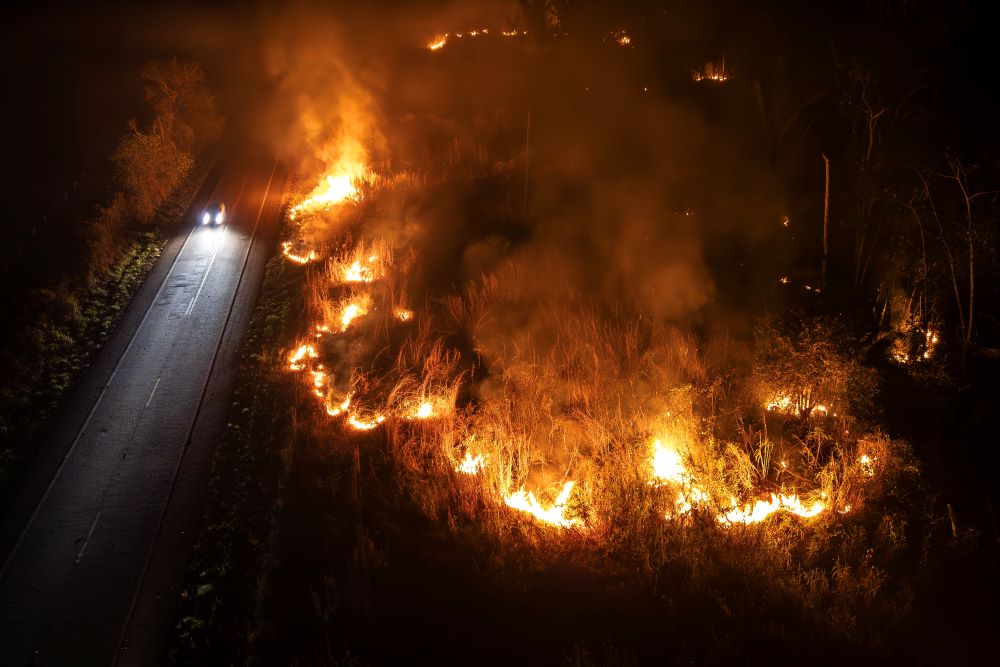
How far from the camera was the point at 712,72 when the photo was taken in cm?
1753

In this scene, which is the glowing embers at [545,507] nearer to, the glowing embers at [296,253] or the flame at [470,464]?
the flame at [470,464]

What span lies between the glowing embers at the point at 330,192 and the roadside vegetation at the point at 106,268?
4763 millimetres

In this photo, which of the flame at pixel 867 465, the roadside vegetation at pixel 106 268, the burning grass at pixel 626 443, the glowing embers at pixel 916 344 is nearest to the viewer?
the burning grass at pixel 626 443

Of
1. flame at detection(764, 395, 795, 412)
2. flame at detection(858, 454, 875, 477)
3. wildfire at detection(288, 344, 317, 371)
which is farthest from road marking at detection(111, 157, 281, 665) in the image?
flame at detection(858, 454, 875, 477)

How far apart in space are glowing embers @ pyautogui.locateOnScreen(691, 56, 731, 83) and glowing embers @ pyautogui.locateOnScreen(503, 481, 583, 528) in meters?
12.1

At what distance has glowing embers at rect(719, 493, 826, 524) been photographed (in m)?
10.7

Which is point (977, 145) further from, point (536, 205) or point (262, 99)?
point (262, 99)

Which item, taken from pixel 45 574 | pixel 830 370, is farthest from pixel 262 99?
pixel 830 370

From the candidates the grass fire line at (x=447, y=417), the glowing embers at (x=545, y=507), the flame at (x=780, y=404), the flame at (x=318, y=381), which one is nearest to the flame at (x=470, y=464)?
the grass fire line at (x=447, y=417)

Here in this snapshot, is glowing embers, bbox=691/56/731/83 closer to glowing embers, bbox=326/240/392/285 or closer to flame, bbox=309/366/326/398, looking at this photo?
glowing embers, bbox=326/240/392/285

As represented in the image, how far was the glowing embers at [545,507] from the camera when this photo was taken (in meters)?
10.6

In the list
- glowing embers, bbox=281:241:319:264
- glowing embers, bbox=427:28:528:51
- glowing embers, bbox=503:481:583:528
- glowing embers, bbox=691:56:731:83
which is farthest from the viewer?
glowing embers, bbox=427:28:528:51

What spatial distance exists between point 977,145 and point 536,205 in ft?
34.2

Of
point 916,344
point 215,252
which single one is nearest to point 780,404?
point 916,344
